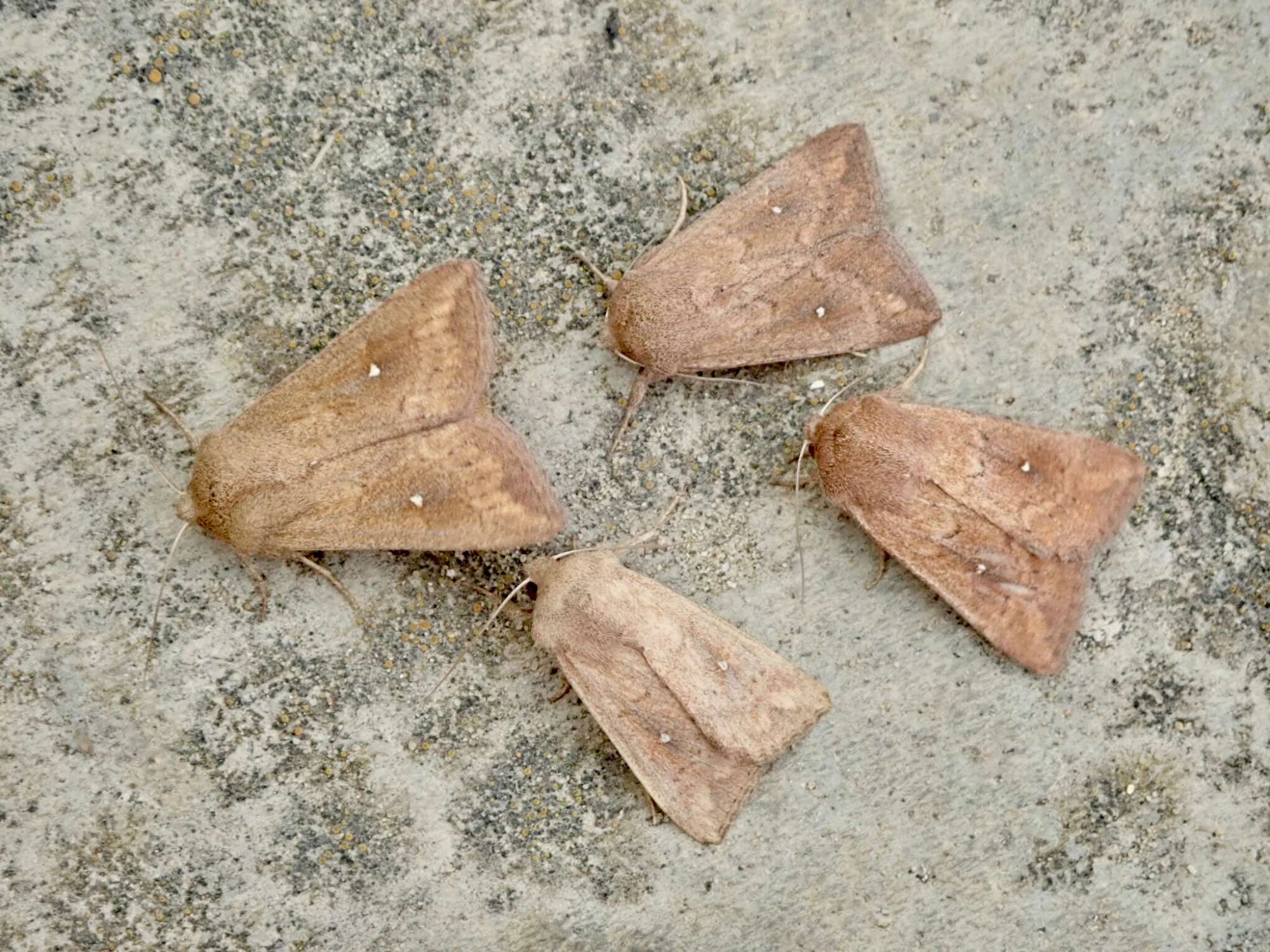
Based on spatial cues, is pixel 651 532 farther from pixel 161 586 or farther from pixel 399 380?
A: pixel 161 586

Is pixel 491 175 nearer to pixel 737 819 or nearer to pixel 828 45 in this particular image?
pixel 828 45

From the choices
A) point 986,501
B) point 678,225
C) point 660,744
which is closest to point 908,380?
point 986,501

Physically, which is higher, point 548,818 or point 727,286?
point 727,286

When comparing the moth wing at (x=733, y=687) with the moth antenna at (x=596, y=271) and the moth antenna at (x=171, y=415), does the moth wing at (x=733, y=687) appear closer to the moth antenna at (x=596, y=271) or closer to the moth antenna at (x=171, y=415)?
the moth antenna at (x=596, y=271)

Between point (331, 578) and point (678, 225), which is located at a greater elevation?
point (678, 225)

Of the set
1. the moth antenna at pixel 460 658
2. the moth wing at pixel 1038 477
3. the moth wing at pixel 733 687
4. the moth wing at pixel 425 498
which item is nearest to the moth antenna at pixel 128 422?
the moth wing at pixel 425 498

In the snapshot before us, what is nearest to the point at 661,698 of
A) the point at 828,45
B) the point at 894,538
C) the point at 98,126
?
the point at 894,538
